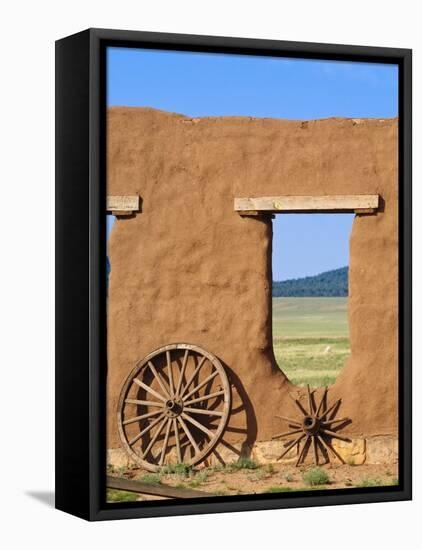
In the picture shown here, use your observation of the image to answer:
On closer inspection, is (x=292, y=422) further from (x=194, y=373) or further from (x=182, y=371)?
(x=182, y=371)

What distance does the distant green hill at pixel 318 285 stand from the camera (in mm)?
16703

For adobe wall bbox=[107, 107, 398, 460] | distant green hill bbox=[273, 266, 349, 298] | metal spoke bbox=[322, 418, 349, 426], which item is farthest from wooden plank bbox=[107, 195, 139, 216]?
metal spoke bbox=[322, 418, 349, 426]

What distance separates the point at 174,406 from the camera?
15.7 m

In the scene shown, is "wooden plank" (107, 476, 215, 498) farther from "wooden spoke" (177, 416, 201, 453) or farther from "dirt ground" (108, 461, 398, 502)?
"wooden spoke" (177, 416, 201, 453)

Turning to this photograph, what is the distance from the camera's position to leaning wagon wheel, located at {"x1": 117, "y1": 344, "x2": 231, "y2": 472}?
15477 millimetres

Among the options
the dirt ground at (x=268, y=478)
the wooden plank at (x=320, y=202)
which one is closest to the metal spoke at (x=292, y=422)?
the dirt ground at (x=268, y=478)

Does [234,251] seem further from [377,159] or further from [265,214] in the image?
[377,159]

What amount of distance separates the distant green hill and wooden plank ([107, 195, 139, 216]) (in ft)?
5.76

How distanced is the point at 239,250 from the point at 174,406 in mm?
1567

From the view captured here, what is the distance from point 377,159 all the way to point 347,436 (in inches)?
100

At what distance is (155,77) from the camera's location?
15.3 metres

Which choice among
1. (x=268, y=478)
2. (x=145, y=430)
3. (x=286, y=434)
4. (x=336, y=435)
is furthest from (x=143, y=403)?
(x=336, y=435)

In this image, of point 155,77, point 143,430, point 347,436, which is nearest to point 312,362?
point 347,436

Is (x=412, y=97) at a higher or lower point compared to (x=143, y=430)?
higher
